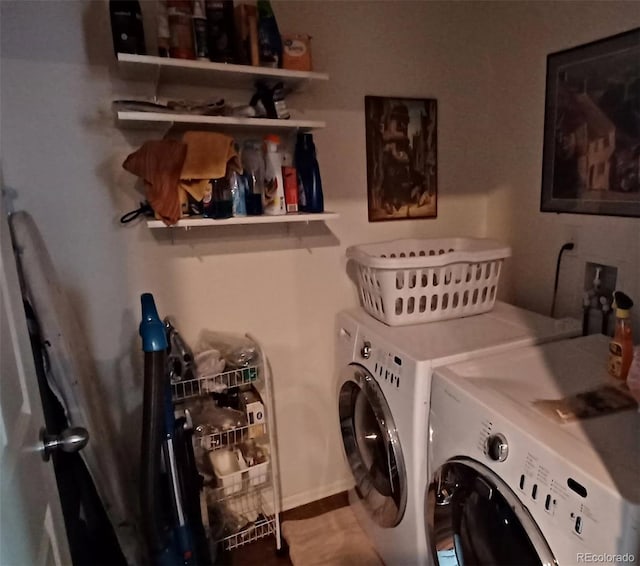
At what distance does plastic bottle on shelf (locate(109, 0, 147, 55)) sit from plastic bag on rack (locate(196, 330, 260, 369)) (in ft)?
3.26

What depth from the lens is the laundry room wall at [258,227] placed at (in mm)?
1441

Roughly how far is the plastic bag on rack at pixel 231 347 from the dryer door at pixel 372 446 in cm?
36

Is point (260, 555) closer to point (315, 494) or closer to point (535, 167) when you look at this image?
point (315, 494)

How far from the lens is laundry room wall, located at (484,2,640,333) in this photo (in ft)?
4.99

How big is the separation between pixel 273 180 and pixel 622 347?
1.15 metres

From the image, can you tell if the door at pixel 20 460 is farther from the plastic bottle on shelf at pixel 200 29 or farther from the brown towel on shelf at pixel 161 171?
the plastic bottle on shelf at pixel 200 29

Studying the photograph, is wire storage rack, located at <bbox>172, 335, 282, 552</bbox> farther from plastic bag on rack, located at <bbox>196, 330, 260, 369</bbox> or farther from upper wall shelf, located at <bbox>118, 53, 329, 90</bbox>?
upper wall shelf, located at <bbox>118, 53, 329, 90</bbox>

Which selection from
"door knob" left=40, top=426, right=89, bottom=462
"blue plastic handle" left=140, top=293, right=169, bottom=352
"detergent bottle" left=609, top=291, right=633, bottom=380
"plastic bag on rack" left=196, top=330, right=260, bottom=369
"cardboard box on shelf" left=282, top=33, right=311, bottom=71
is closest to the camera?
"door knob" left=40, top=426, right=89, bottom=462

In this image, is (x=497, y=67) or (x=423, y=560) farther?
(x=497, y=67)

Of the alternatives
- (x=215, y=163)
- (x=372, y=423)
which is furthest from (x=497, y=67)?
(x=372, y=423)

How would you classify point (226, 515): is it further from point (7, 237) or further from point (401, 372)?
point (7, 237)

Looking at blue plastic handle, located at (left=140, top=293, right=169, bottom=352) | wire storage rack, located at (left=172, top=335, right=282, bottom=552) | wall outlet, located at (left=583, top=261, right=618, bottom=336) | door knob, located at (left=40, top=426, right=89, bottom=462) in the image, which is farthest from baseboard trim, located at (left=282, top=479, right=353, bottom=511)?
door knob, located at (left=40, top=426, right=89, bottom=462)

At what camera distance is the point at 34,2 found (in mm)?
1388

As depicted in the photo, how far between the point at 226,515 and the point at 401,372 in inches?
39.0
